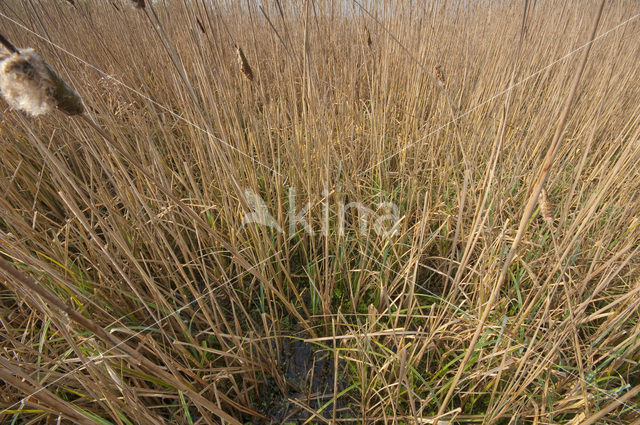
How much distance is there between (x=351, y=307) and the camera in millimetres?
980

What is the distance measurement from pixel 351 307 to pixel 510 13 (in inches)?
89.1

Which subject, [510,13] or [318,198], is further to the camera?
[510,13]

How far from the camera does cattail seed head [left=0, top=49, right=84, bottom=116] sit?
1.07ft

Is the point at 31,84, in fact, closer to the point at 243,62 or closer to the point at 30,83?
the point at 30,83

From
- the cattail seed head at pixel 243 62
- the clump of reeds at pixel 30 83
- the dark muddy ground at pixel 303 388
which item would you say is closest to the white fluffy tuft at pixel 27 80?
the clump of reeds at pixel 30 83

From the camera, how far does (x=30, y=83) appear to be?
12.9 inches

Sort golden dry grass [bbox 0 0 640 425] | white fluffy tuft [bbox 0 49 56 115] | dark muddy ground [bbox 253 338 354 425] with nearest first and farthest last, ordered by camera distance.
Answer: white fluffy tuft [bbox 0 49 56 115], golden dry grass [bbox 0 0 640 425], dark muddy ground [bbox 253 338 354 425]

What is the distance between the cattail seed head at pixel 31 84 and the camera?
33 centimetres

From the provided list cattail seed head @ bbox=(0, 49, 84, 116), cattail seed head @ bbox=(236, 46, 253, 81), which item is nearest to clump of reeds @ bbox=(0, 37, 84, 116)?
cattail seed head @ bbox=(0, 49, 84, 116)

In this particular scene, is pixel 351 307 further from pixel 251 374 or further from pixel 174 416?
pixel 174 416

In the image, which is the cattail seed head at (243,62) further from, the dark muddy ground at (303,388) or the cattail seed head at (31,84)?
the dark muddy ground at (303,388)

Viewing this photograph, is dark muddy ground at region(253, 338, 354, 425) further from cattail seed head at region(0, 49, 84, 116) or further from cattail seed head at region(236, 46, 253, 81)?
cattail seed head at region(236, 46, 253, 81)

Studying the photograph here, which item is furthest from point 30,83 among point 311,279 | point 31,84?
point 311,279

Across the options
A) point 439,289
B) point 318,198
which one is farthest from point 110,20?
point 439,289
